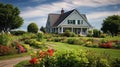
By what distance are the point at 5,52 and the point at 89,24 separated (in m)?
38.9

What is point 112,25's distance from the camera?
49.1m

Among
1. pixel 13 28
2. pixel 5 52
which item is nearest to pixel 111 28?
pixel 13 28

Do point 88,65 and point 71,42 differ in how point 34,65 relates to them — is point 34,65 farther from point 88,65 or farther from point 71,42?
point 71,42

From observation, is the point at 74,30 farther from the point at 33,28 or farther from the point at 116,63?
the point at 116,63

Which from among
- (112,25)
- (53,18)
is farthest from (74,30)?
(112,25)

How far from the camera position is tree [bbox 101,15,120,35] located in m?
49.0

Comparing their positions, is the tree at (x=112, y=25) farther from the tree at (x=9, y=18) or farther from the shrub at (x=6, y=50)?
the shrub at (x=6, y=50)

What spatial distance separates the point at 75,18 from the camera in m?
54.3

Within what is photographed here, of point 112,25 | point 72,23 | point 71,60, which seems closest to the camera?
point 71,60

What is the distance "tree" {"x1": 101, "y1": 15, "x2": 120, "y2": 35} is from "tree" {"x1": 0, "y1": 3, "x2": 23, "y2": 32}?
24.3m

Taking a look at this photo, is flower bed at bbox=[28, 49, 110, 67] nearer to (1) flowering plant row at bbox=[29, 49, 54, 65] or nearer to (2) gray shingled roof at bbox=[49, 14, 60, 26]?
(1) flowering plant row at bbox=[29, 49, 54, 65]

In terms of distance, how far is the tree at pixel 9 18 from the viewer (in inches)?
2351

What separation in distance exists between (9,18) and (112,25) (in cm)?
2774

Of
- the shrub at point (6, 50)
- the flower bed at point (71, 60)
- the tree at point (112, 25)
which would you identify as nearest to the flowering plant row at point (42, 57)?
the flower bed at point (71, 60)
